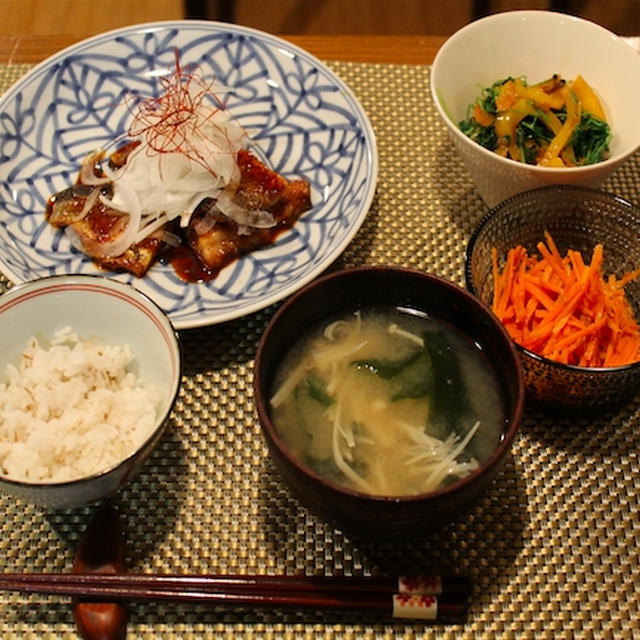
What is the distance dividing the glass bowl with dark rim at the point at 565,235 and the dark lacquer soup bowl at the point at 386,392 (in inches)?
6.7

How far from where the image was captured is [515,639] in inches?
49.9

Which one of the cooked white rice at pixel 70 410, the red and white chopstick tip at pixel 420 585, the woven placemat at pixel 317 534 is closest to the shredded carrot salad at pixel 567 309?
the woven placemat at pixel 317 534

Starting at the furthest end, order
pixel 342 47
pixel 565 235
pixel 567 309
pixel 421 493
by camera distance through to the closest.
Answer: pixel 342 47, pixel 565 235, pixel 567 309, pixel 421 493

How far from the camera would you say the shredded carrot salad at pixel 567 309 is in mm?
1461

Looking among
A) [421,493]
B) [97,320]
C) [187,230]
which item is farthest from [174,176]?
[421,493]

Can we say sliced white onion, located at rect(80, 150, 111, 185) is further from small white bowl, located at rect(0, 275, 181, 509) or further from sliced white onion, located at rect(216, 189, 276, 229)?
small white bowl, located at rect(0, 275, 181, 509)

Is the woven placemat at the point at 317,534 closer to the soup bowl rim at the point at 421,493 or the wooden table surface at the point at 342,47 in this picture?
the soup bowl rim at the point at 421,493

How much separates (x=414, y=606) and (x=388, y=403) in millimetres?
337

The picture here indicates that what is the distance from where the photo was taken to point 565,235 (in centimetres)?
171

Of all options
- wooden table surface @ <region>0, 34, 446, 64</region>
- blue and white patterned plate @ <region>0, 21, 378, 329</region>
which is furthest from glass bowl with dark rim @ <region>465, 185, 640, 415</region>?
wooden table surface @ <region>0, 34, 446, 64</region>

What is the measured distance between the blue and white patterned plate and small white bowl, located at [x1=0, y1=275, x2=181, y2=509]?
119 mm

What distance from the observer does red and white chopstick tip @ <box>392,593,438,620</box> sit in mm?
1231

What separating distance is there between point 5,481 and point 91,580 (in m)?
0.23

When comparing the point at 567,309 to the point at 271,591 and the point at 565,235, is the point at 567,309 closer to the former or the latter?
the point at 565,235
